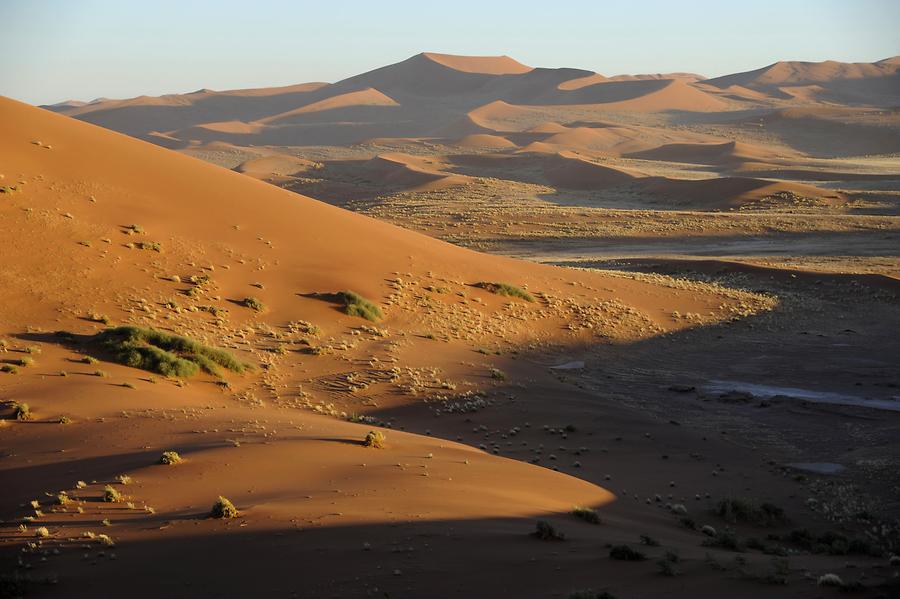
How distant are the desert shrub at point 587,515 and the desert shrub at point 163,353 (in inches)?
355

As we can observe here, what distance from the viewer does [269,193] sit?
3053 centimetres

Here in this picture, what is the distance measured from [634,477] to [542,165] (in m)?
80.7

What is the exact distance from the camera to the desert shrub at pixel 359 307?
22686mm

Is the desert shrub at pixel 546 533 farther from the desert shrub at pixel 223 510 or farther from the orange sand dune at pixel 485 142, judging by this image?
the orange sand dune at pixel 485 142

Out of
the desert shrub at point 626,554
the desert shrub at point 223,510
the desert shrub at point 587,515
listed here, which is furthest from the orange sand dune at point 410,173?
the desert shrub at point 626,554

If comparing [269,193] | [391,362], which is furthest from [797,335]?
[269,193]

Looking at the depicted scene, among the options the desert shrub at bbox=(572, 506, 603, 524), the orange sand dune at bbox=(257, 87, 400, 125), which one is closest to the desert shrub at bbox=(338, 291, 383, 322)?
the desert shrub at bbox=(572, 506, 603, 524)

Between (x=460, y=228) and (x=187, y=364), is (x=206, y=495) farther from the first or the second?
(x=460, y=228)

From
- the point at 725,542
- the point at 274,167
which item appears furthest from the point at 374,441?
the point at 274,167

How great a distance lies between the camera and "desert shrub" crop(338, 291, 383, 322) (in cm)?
2269

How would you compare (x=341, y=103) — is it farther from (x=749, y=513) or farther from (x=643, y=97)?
(x=749, y=513)

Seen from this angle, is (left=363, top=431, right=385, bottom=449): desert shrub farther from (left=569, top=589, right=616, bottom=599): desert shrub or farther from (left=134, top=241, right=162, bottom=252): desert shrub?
(left=134, top=241, right=162, bottom=252): desert shrub

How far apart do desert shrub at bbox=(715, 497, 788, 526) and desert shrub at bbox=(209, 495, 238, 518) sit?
6.71m

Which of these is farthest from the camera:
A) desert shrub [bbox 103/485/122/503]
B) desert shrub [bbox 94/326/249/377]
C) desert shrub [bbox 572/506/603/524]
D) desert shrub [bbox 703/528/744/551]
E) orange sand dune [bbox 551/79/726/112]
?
orange sand dune [bbox 551/79/726/112]
